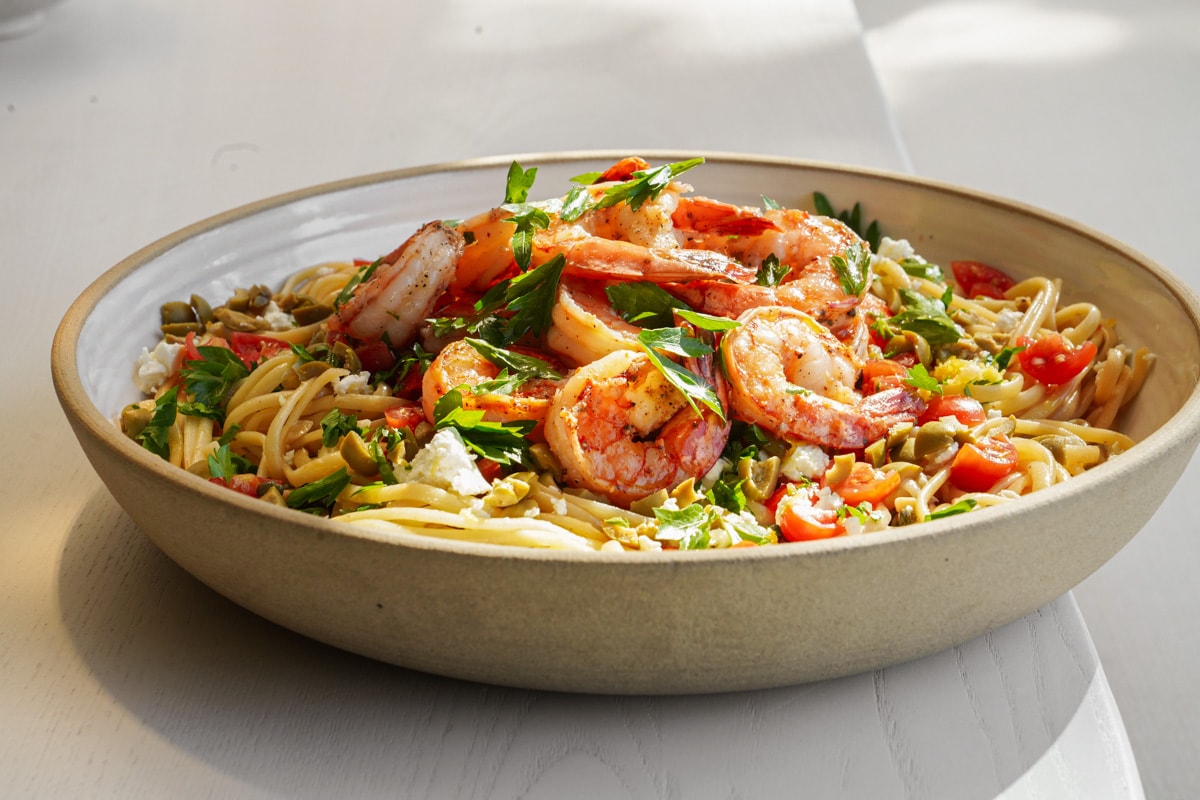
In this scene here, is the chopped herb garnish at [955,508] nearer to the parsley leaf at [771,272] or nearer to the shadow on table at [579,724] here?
the shadow on table at [579,724]

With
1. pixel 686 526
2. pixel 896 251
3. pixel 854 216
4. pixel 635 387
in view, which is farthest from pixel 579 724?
pixel 854 216

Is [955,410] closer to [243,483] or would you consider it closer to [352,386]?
[352,386]

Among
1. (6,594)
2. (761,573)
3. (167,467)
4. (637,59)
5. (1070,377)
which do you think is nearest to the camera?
(761,573)

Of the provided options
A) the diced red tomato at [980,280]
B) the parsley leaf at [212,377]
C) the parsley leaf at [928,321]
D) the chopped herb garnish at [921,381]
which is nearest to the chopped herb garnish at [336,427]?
the parsley leaf at [212,377]

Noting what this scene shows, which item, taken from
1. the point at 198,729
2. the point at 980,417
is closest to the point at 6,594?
the point at 198,729

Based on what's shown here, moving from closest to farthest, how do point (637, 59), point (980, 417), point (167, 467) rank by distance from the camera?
point (167, 467) → point (980, 417) → point (637, 59)

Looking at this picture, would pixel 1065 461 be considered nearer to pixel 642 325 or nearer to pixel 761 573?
pixel 642 325

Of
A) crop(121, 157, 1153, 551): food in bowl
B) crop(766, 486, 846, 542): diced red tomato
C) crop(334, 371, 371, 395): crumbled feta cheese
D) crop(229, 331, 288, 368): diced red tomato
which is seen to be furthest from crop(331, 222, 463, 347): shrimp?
crop(766, 486, 846, 542): diced red tomato
